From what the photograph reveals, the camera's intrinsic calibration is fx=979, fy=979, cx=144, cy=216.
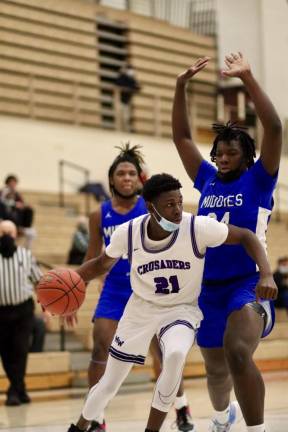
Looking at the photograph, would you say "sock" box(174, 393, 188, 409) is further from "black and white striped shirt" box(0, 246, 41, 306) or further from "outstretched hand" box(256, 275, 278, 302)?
"black and white striped shirt" box(0, 246, 41, 306)

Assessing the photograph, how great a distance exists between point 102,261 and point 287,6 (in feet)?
63.3

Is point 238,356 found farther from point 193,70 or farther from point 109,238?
point 109,238

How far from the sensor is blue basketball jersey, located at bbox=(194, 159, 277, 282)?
5.70m

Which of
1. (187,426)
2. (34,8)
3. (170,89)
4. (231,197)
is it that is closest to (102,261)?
(231,197)

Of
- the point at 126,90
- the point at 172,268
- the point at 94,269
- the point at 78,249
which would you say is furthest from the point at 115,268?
the point at 126,90

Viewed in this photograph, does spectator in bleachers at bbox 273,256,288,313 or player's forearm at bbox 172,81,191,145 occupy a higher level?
player's forearm at bbox 172,81,191,145

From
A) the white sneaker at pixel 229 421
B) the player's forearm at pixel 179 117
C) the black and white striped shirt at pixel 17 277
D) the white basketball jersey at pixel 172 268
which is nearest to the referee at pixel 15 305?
the black and white striped shirt at pixel 17 277

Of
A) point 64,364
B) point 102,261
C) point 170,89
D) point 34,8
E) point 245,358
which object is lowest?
point 64,364

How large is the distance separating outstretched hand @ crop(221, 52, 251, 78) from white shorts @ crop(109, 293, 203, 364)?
54.4 inches

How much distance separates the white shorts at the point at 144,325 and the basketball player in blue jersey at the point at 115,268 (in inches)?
52.0

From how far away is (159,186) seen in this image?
5.58 metres

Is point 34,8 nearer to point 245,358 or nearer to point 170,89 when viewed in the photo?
point 170,89

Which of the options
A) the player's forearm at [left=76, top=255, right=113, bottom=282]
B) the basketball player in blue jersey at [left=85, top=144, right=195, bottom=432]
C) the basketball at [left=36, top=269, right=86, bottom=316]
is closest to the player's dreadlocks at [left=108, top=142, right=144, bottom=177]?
the basketball player in blue jersey at [left=85, top=144, right=195, bottom=432]

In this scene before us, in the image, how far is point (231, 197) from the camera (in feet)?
18.9
